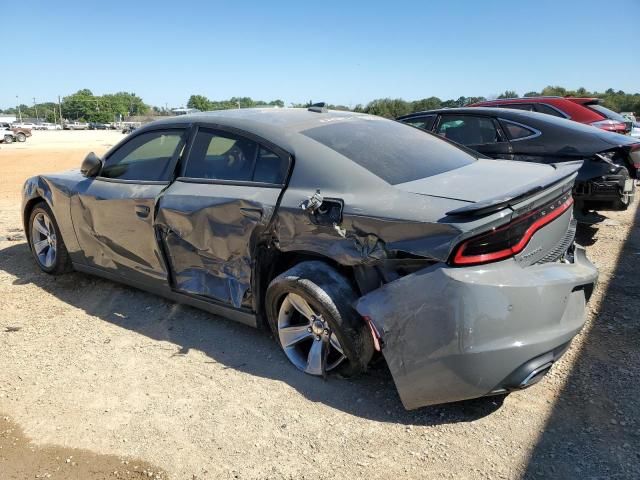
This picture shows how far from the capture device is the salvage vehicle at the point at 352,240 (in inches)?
94.3

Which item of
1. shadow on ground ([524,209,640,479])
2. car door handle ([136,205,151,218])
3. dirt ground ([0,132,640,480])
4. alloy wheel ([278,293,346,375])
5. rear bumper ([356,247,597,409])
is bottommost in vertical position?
dirt ground ([0,132,640,480])

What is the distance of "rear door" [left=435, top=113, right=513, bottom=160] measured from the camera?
602 cm

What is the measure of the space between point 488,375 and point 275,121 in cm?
211

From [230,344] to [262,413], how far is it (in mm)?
871

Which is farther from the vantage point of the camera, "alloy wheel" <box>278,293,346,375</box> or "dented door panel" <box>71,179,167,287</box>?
"dented door panel" <box>71,179,167,287</box>

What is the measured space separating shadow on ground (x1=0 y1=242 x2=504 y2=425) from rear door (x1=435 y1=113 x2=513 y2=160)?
3664mm

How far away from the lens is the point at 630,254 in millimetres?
5250

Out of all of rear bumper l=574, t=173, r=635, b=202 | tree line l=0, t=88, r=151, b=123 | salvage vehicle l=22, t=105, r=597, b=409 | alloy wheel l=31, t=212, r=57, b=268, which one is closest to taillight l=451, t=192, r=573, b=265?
salvage vehicle l=22, t=105, r=597, b=409

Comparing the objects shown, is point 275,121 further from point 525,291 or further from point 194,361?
point 525,291

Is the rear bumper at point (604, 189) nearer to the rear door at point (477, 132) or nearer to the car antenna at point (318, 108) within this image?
the rear door at point (477, 132)

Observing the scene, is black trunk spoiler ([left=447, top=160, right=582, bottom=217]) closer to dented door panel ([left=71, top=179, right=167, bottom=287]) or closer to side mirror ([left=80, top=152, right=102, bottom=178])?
dented door panel ([left=71, top=179, right=167, bottom=287])

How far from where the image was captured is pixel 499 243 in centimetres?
242

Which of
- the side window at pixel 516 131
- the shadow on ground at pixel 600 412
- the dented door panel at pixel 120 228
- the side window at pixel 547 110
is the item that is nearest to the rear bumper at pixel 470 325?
the shadow on ground at pixel 600 412

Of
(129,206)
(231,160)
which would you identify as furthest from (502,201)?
(129,206)
